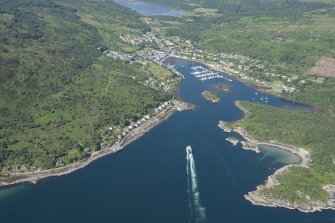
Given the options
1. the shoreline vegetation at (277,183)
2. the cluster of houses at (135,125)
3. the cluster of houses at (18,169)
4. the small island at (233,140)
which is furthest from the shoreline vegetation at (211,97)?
the cluster of houses at (18,169)

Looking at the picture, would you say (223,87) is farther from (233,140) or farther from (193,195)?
(193,195)

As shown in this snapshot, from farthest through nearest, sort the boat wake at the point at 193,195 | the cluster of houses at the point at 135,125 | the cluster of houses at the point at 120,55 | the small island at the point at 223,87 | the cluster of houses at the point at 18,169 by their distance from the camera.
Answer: the cluster of houses at the point at 120,55 → the small island at the point at 223,87 → the cluster of houses at the point at 135,125 → the cluster of houses at the point at 18,169 → the boat wake at the point at 193,195

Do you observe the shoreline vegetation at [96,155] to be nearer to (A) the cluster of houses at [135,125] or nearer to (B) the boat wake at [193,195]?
(A) the cluster of houses at [135,125]

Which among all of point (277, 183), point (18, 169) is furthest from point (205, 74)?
point (18, 169)

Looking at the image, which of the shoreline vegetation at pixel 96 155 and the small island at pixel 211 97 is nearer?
the shoreline vegetation at pixel 96 155

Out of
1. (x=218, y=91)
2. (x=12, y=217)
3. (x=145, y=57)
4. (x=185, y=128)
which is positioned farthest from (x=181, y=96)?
(x=12, y=217)

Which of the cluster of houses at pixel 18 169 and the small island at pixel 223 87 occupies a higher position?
the small island at pixel 223 87

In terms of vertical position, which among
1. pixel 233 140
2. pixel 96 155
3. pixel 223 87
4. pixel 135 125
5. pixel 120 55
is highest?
pixel 120 55
